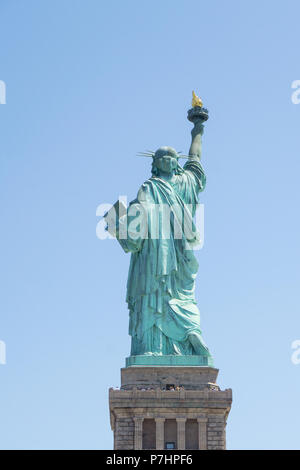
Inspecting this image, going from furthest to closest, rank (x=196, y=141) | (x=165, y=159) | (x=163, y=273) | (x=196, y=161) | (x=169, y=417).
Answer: (x=196, y=141) < (x=196, y=161) < (x=165, y=159) < (x=163, y=273) < (x=169, y=417)

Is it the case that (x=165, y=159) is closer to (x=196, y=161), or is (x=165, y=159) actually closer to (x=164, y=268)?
(x=196, y=161)

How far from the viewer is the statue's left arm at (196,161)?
172 feet

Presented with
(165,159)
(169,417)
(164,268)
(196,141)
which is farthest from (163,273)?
(196,141)

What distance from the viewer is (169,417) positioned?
46594 mm

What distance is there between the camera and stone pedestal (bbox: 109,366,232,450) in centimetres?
4634

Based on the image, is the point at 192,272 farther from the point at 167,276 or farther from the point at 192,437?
the point at 192,437

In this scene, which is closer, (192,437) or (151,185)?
(192,437)

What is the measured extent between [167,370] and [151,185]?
24.6 ft

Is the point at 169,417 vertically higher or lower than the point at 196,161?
lower

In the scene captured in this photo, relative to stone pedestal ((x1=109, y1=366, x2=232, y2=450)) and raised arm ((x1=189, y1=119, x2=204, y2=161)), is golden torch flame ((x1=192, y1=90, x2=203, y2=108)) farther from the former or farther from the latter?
stone pedestal ((x1=109, y1=366, x2=232, y2=450))

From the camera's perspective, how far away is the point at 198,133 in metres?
53.1

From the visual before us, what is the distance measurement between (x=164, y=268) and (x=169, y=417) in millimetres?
6027

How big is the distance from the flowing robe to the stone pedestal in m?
2.26
